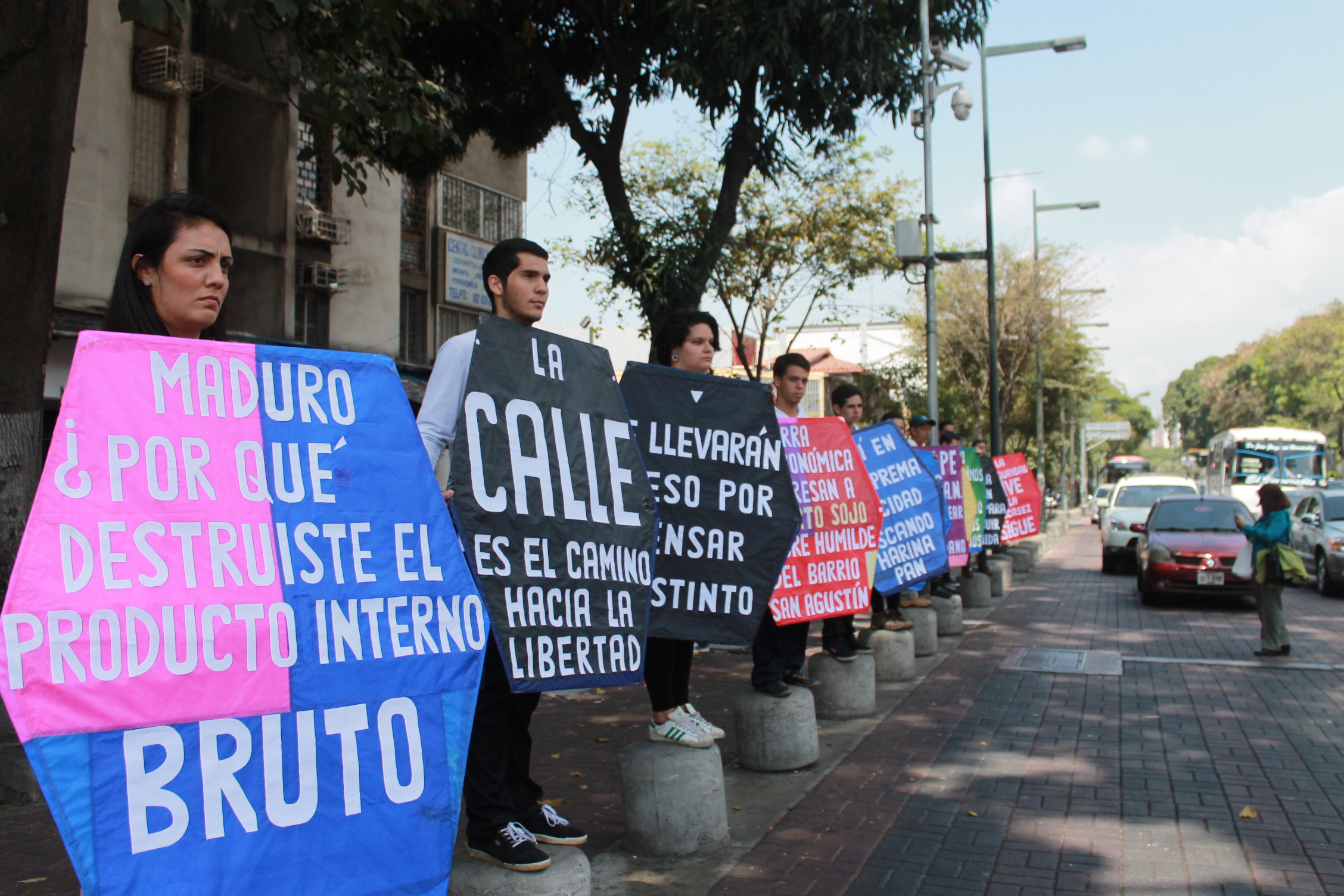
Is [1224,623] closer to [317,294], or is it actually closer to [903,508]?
[903,508]

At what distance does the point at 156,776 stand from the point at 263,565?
19.9 inches

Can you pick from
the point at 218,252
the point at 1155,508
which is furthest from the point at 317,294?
the point at 218,252

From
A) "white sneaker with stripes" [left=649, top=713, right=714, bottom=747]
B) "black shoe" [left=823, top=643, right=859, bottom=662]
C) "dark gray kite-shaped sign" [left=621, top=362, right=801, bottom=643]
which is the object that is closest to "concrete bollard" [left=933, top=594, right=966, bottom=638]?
"black shoe" [left=823, top=643, right=859, bottom=662]

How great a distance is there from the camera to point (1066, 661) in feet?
30.5

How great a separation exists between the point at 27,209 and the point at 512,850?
4239 mm

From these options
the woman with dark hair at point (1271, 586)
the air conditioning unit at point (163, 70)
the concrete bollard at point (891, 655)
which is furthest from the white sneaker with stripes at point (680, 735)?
the air conditioning unit at point (163, 70)

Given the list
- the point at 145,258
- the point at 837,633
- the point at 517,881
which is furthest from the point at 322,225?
the point at 517,881

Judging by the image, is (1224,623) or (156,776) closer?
(156,776)

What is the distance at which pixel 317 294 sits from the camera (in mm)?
16016

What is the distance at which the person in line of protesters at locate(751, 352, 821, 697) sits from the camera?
5.55 m

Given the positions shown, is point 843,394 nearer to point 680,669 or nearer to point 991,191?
point 680,669

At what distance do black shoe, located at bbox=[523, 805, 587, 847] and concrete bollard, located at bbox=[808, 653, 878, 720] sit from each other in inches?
132

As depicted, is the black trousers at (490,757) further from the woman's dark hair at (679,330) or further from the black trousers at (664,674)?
the woman's dark hair at (679,330)

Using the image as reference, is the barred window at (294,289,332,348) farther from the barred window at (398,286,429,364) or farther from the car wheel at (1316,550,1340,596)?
the car wheel at (1316,550,1340,596)
